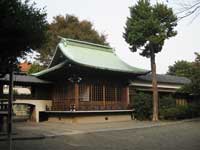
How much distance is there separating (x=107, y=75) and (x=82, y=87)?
285cm

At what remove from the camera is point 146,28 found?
2959 centimetres

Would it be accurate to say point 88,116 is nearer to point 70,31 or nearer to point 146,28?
point 146,28

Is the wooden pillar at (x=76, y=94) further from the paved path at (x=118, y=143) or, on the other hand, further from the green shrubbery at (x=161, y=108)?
the paved path at (x=118, y=143)

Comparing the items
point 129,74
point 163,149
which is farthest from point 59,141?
point 129,74

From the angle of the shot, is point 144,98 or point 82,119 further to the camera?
point 144,98

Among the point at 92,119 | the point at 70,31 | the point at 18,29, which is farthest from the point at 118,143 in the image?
the point at 70,31

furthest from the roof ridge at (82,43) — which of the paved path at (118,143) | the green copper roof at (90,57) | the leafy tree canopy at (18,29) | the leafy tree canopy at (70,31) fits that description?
the leafy tree canopy at (18,29)

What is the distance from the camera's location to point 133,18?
102 feet

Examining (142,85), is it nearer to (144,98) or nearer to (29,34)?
(144,98)

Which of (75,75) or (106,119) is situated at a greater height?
A: (75,75)

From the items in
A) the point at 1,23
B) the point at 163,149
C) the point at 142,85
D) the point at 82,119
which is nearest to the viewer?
the point at 1,23

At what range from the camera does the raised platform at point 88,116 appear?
28391 millimetres

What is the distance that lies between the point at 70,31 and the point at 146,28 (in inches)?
719

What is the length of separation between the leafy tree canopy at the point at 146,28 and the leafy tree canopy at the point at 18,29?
17.2 metres
